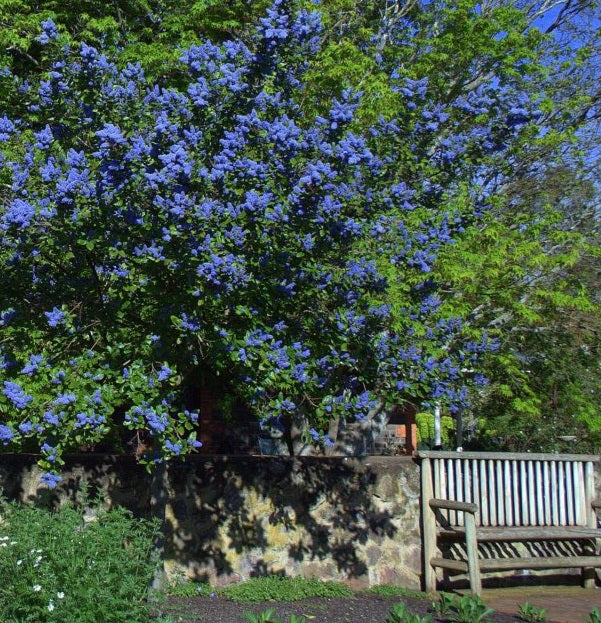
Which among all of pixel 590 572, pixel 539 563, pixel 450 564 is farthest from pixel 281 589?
pixel 590 572

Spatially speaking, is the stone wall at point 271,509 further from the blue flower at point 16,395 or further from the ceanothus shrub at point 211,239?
the blue flower at point 16,395

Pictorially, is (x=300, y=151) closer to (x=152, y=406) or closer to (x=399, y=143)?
(x=399, y=143)

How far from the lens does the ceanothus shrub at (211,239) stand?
583cm

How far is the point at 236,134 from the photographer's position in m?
6.11

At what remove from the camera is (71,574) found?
4945 millimetres

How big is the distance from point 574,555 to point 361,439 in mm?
3915

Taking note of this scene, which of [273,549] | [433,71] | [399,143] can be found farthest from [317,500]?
[433,71]

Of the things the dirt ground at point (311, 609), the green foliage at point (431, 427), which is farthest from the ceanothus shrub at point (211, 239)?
the green foliage at point (431, 427)

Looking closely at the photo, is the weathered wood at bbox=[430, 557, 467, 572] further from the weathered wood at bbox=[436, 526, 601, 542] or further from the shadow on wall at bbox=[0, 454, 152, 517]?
the shadow on wall at bbox=[0, 454, 152, 517]

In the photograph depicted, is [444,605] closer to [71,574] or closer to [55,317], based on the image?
[71,574]

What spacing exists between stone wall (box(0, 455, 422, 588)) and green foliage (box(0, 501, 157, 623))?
2.24m

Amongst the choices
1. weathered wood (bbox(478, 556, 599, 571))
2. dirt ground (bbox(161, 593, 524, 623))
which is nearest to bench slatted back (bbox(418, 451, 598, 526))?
weathered wood (bbox(478, 556, 599, 571))

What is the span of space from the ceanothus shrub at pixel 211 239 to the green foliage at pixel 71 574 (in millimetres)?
607

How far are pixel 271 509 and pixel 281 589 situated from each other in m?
0.89
